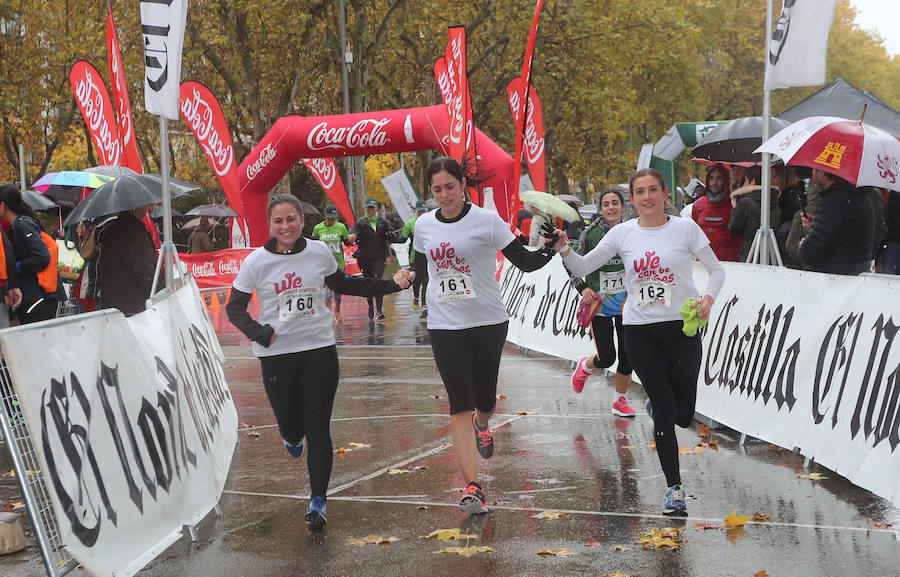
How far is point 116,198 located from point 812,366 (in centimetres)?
524

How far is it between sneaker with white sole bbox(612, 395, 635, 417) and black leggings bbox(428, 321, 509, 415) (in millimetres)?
3009

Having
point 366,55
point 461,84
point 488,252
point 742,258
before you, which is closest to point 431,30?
point 366,55

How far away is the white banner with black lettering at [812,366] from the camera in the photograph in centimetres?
633

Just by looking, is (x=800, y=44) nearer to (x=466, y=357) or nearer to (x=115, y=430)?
(x=466, y=357)

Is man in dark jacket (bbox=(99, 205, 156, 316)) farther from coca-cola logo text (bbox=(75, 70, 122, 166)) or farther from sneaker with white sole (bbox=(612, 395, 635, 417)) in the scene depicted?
coca-cola logo text (bbox=(75, 70, 122, 166))

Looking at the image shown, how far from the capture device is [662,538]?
219 inches

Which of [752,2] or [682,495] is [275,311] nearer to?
[682,495]

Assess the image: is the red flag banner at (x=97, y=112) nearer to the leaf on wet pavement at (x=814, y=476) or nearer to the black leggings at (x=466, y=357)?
the black leggings at (x=466, y=357)

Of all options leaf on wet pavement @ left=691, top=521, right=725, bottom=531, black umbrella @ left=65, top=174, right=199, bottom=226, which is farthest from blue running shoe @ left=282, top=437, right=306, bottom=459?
black umbrella @ left=65, top=174, right=199, bottom=226

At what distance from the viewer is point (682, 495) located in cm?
605

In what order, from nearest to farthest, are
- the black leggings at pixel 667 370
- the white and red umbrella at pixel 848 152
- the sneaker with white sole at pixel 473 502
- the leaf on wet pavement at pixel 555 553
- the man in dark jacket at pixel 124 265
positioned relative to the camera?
the leaf on wet pavement at pixel 555 553, the sneaker with white sole at pixel 473 502, the black leggings at pixel 667 370, the white and red umbrella at pixel 848 152, the man in dark jacket at pixel 124 265

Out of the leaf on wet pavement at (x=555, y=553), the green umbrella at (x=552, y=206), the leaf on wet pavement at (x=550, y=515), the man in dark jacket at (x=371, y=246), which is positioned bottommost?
the man in dark jacket at (x=371, y=246)

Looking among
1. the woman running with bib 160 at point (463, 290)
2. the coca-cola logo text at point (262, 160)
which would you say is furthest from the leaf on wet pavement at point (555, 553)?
the coca-cola logo text at point (262, 160)

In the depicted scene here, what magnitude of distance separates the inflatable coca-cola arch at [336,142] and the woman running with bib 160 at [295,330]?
14521 millimetres
